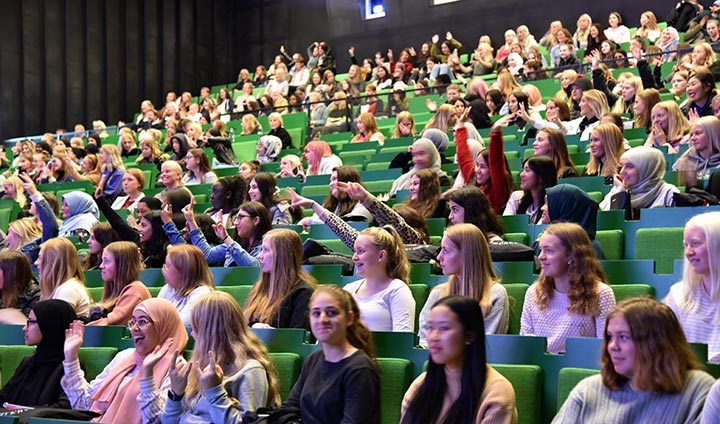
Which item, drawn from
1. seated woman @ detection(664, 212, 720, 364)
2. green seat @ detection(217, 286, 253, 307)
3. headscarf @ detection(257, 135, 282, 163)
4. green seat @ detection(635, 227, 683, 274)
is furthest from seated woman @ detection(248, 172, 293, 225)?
seated woman @ detection(664, 212, 720, 364)

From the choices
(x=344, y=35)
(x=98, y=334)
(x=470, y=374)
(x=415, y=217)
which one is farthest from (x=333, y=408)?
(x=344, y=35)

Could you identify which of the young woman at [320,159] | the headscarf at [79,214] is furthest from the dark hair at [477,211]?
the headscarf at [79,214]

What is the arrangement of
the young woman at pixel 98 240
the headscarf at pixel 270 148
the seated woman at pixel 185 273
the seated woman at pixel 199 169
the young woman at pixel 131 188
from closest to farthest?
the seated woman at pixel 185 273, the young woman at pixel 98 240, the young woman at pixel 131 188, the seated woman at pixel 199 169, the headscarf at pixel 270 148

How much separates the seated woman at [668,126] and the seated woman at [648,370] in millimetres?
3288

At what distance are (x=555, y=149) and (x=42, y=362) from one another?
278 cm

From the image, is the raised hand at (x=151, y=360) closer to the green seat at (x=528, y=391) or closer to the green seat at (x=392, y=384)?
the green seat at (x=392, y=384)

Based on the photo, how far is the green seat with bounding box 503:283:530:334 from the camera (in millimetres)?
3533

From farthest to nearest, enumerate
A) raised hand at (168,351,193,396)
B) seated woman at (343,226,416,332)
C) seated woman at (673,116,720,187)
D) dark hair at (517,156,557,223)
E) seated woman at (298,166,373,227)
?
seated woman at (298,166,373,227), seated woman at (673,116,720,187), dark hair at (517,156,557,223), seated woman at (343,226,416,332), raised hand at (168,351,193,396)

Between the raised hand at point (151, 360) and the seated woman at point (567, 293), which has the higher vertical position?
the seated woman at point (567, 293)

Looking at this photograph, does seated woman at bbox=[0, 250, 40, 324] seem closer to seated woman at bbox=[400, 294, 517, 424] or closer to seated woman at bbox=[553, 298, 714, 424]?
seated woman at bbox=[400, 294, 517, 424]

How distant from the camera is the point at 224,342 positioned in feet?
10.7

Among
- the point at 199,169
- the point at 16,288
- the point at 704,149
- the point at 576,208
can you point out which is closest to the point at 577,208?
the point at 576,208

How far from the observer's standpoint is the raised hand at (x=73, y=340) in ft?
12.3

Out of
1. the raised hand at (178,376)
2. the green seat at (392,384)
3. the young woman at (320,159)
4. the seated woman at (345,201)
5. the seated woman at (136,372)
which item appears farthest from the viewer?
the young woman at (320,159)
